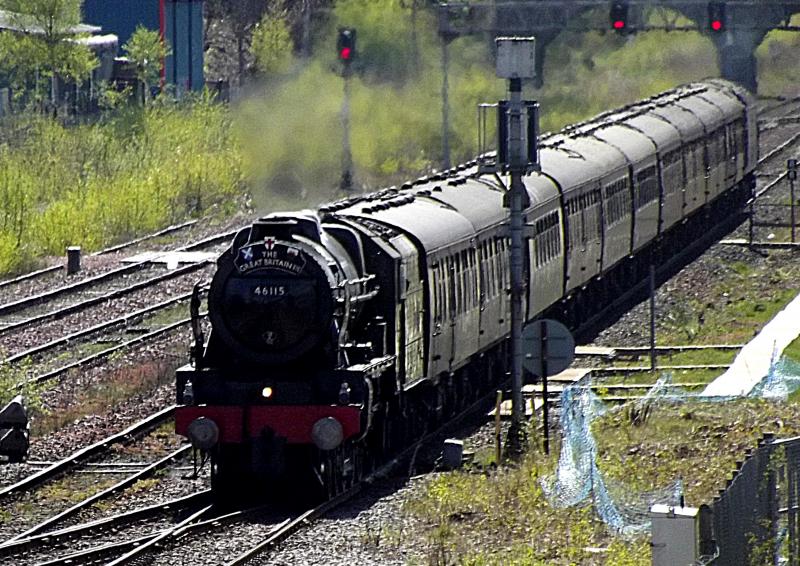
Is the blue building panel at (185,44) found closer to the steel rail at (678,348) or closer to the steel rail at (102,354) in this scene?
the steel rail at (102,354)

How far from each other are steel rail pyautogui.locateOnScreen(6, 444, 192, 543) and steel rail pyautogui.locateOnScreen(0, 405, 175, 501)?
0.79 metres

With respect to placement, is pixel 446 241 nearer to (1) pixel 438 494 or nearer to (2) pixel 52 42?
(1) pixel 438 494

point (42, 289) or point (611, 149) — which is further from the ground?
point (611, 149)

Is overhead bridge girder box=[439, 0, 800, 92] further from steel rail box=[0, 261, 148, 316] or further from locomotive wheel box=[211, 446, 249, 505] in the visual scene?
locomotive wheel box=[211, 446, 249, 505]

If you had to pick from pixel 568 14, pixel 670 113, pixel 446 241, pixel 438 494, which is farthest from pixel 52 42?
pixel 438 494

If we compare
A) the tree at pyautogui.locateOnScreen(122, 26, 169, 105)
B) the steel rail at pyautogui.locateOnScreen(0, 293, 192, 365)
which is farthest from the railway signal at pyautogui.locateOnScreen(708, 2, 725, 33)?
the steel rail at pyautogui.locateOnScreen(0, 293, 192, 365)

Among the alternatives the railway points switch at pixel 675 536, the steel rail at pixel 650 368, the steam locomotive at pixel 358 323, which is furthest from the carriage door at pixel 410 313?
the railway points switch at pixel 675 536

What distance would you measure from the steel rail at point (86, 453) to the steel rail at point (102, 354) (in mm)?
1835

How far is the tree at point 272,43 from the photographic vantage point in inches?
2050

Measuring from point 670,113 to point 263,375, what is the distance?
2130 cm

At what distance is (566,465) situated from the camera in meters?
18.0

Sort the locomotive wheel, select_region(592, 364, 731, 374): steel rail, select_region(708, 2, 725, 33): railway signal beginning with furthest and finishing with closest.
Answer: select_region(708, 2, 725, 33): railway signal < select_region(592, 364, 731, 374): steel rail < the locomotive wheel

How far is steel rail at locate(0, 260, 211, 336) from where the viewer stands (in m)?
27.7

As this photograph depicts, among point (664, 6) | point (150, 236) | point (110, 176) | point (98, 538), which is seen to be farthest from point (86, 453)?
point (664, 6)
